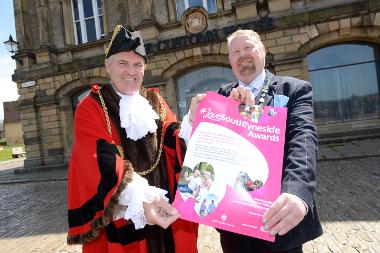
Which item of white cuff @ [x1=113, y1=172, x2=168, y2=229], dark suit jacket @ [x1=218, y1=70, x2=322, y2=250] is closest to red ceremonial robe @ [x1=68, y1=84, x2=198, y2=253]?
white cuff @ [x1=113, y1=172, x2=168, y2=229]

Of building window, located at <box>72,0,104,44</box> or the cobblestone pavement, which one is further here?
building window, located at <box>72,0,104,44</box>

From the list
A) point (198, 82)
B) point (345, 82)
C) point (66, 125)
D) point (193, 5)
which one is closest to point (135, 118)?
point (198, 82)

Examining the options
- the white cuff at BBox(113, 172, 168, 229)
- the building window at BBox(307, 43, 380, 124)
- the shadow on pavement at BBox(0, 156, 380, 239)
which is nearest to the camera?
the white cuff at BBox(113, 172, 168, 229)

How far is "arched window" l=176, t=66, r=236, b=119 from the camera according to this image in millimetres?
13203

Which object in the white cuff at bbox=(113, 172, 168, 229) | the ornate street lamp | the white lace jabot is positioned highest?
the ornate street lamp

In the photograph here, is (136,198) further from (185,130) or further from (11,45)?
(11,45)

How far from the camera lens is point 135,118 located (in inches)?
87.0

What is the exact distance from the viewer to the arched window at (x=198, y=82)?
13203mm

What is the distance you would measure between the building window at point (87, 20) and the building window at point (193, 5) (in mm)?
3987

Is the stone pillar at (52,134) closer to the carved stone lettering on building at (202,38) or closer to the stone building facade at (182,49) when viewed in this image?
the stone building facade at (182,49)

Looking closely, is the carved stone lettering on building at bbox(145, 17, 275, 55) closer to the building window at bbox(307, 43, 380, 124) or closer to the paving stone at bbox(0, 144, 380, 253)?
the building window at bbox(307, 43, 380, 124)

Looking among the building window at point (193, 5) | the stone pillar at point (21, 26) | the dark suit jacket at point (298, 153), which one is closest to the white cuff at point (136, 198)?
the dark suit jacket at point (298, 153)

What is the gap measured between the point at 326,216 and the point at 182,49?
9345 millimetres

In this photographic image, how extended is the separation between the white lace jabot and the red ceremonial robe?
0.05 meters
